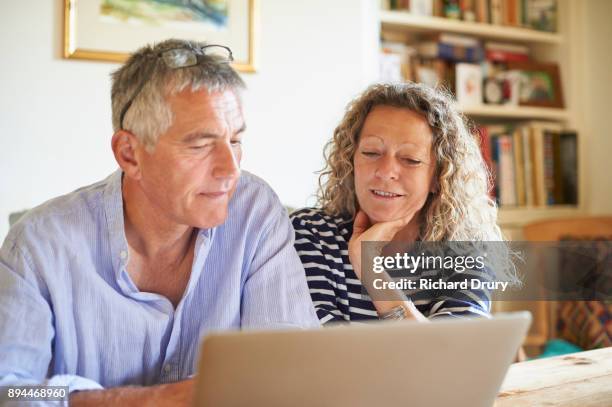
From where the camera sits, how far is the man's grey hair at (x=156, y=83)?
1276mm

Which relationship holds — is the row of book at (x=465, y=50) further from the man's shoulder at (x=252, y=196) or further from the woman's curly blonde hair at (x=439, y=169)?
the man's shoulder at (x=252, y=196)

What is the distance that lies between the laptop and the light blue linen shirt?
0.44 metres

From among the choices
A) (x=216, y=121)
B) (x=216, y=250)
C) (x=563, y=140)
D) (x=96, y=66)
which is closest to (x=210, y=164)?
(x=216, y=121)

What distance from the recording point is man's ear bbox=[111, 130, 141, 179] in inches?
52.6

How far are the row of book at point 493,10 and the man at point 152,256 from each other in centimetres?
201

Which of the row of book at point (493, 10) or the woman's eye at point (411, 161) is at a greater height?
the row of book at point (493, 10)

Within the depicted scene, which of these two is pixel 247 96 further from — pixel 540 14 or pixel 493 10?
pixel 540 14

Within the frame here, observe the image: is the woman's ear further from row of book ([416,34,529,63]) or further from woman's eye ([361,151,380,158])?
row of book ([416,34,529,63])

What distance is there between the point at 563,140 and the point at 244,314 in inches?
99.4

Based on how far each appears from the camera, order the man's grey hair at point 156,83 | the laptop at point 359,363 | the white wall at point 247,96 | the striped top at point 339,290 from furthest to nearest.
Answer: the white wall at point 247,96 < the striped top at point 339,290 < the man's grey hair at point 156,83 < the laptop at point 359,363

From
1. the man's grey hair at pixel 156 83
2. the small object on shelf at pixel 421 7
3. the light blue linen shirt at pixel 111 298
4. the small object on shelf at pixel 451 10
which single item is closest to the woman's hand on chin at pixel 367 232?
the light blue linen shirt at pixel 111 298

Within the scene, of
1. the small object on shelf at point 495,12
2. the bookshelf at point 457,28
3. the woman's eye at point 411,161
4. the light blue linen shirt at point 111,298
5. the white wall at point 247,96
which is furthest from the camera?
the small object on shelf at point 495,12

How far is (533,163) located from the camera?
3381mm

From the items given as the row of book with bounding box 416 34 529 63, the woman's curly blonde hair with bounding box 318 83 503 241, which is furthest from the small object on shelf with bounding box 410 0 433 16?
the woman's curly blonde hair with bounding box 318 83 503 241
